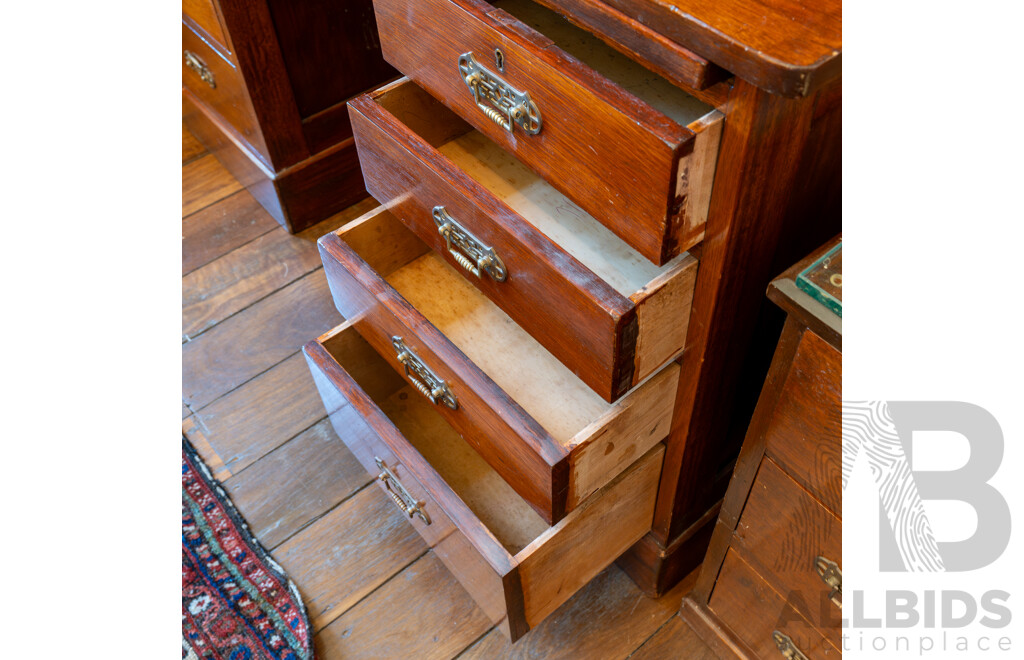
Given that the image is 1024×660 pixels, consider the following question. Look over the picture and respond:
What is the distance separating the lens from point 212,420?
4.31 feet

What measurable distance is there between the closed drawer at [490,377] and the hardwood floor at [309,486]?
12.6 inches

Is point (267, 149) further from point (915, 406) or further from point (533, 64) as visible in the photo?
point (915, 406)

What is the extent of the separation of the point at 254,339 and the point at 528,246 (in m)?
0.84

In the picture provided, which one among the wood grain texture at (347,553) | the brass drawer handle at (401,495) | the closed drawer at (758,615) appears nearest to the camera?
the closed drawer at (758,615)

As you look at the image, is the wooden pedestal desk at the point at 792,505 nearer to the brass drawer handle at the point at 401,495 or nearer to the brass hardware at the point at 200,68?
the brass drawer handle at the point at 401,495

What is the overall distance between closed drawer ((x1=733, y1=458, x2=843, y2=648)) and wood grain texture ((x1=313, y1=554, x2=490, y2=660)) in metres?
0.42

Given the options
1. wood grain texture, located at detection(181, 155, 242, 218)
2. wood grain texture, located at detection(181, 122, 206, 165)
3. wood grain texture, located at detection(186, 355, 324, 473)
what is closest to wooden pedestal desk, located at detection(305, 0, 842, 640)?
wood grain texture, located at detection(186, 355, 324, 473)

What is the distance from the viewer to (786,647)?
91 centimetres

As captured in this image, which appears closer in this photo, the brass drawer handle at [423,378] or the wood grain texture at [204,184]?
the brass drawer handle at [423,378]

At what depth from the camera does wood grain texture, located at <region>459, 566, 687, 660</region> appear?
107 centimetres

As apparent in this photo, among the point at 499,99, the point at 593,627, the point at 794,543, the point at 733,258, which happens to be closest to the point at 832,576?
the point at 794,543

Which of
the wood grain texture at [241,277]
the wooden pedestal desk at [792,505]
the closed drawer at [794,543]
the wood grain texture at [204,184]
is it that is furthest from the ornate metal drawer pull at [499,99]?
the wood grain texture at [204,184]

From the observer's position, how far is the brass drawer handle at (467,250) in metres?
0.79

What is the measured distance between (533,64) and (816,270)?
272 mm
